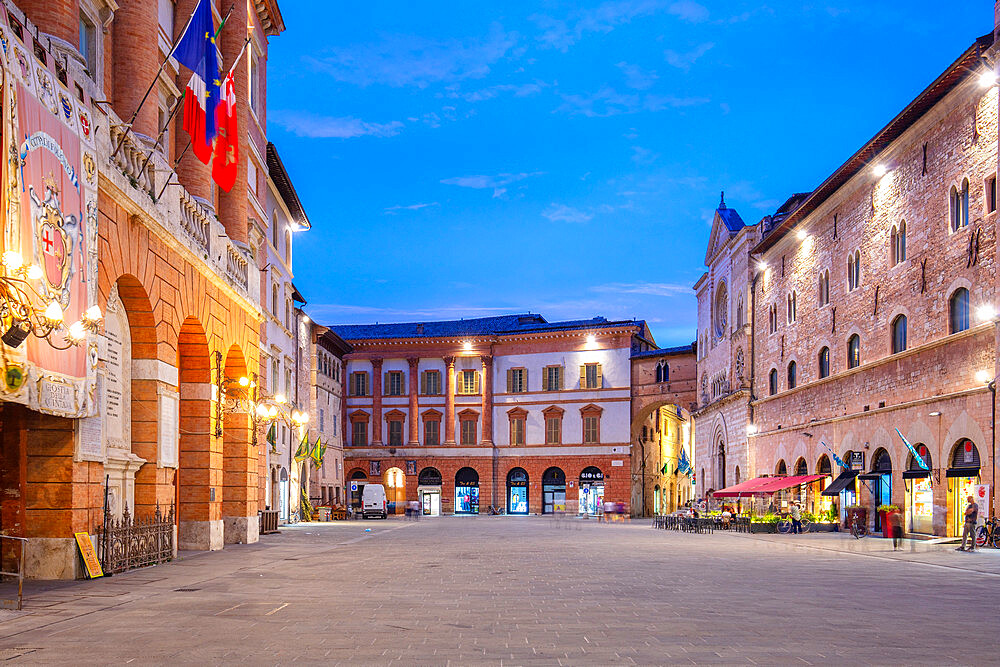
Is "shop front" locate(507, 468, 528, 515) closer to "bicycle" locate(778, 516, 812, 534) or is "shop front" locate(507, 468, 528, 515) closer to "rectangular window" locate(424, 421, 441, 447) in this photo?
"rectangular window" locate(424, 421, 441, 447)

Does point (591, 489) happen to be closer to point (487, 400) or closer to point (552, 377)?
point (552, 377)

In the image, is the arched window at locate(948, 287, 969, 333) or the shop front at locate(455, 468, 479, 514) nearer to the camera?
the arched window at locate(948, 287, 969, 333)

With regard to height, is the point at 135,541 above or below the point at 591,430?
below

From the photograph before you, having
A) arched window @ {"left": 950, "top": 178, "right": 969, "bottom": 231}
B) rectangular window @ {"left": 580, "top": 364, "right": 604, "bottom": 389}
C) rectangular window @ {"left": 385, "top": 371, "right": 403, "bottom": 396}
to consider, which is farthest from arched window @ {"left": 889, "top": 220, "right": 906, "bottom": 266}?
rectangular window @ {"left": 385, "top": 371, "right": 403, "bottom": 396}

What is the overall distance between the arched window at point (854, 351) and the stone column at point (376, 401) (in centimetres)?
4608

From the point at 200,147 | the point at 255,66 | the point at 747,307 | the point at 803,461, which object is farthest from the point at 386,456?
the point at 200,147

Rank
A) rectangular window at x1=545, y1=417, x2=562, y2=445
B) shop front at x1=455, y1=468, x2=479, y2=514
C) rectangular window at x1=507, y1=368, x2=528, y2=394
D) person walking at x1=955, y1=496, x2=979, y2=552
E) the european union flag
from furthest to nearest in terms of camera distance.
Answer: rectangular window at x1=507, y1=368, x2=528, y2=394 → shop front at x1=455, y1=468, x2=479, y2=514 → rectangular window at x1=545, y1=417, x2=562, y2=445 → person walking at x1=955, y1=496, x2=979, y2=552 → the european union flag

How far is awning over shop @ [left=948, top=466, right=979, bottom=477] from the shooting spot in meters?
28.8

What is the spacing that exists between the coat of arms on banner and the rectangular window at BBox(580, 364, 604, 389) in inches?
2443

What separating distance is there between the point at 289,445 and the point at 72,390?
32162 mm

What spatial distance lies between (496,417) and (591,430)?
796 centimetres

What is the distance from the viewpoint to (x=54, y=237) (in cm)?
1445

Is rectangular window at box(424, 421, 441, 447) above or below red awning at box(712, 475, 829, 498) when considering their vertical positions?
above

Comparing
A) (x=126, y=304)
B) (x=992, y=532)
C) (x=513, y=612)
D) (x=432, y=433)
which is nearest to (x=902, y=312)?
(x=992, y=532)
